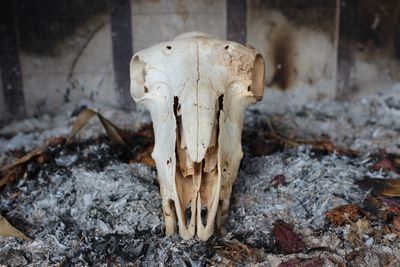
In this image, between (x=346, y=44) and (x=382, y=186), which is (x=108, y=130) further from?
(x=346, y=44)

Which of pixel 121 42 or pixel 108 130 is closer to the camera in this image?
pixel 108 130

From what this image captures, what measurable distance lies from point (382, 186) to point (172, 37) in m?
3.74

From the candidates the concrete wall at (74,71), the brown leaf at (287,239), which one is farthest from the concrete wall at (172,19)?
the brown leaf at (287,239)

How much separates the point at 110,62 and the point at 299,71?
2.66 m

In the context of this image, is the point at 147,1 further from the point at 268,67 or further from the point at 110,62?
the point at 268,67

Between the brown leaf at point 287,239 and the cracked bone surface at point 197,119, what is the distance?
1.30ft

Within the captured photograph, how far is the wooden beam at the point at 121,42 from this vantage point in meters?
6.71

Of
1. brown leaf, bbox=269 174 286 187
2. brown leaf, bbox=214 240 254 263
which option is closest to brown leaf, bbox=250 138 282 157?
brown leaf, bbox=269 174 286 187

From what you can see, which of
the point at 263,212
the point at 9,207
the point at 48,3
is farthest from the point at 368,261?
the point at 48,3

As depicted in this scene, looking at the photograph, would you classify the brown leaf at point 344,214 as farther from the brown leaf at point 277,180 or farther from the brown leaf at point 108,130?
the brown leaf at point 108,130

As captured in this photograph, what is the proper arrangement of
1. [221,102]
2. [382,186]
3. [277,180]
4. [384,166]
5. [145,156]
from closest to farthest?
[221,102] → [382,186] → [277,180] → [384,166] → [145,156]

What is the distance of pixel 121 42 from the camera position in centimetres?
682

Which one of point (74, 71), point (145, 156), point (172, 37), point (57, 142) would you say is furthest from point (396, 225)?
point (74, 71)

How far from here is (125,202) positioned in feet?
13.0
